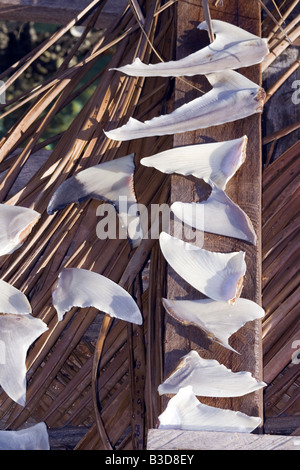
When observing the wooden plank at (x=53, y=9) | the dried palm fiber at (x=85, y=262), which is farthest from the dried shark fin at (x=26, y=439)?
the wooden plank at (x=53, y=9)

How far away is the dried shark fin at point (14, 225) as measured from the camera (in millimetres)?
909

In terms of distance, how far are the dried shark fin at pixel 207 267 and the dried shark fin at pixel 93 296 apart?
0.07m

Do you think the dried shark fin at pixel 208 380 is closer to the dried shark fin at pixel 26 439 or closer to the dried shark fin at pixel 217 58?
the dried shark fin at pixel 26 439

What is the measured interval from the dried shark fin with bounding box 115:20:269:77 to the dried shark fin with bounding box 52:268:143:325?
296 millimetres

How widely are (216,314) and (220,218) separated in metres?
0.12

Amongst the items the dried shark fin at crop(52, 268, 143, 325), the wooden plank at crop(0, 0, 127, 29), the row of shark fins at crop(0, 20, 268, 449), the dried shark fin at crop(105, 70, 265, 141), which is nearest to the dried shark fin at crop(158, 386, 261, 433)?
the row of shark fins at crop(0, 20, 268, 449)

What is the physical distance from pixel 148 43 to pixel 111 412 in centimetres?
53

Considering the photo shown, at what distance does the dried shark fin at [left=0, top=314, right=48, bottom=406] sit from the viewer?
2.75 feet

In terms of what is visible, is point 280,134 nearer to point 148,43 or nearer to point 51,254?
point 148,43

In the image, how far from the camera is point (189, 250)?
86 cm

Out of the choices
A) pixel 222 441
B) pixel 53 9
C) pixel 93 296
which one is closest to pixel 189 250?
pixel 93 296

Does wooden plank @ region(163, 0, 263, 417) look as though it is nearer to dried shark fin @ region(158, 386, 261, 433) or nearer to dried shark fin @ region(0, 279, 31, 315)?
dried shark fin @ region(158, 386, 261, 433)

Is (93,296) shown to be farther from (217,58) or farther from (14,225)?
(217,58)
